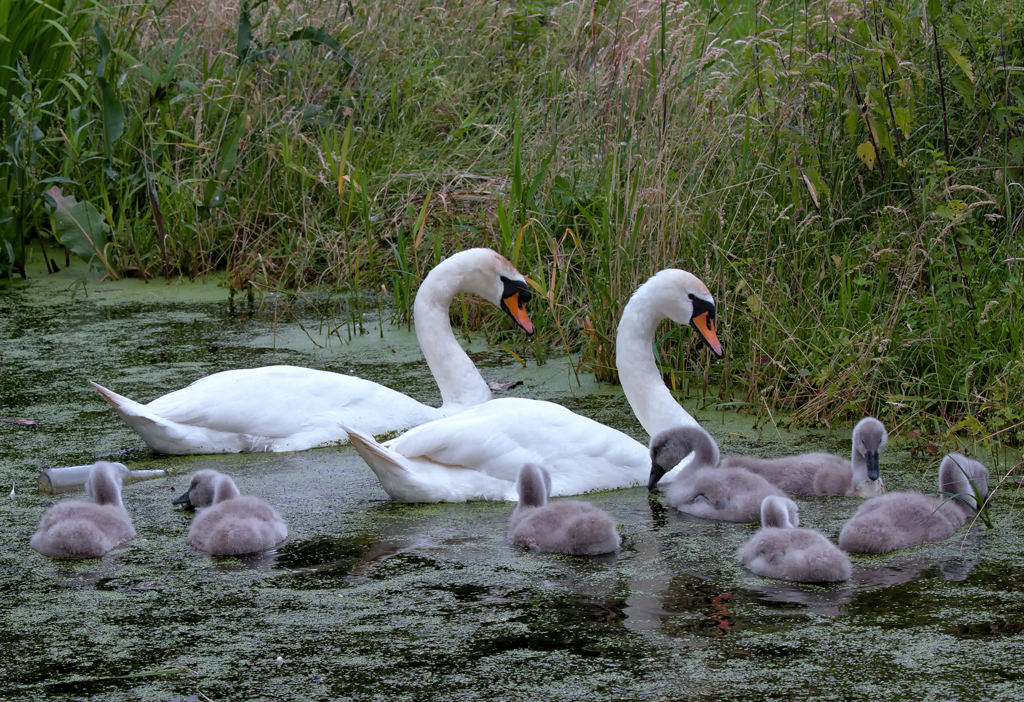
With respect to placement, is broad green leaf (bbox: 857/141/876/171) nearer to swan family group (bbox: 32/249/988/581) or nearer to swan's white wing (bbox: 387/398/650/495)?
swan family group (bbox: 32/249/988/581)

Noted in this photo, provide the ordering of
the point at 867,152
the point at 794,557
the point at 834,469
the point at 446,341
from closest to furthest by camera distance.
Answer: the point at 794,557, the point at 834,469, the point at 446,341, the point at 867,152

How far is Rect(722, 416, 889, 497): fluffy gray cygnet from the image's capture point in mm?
4523

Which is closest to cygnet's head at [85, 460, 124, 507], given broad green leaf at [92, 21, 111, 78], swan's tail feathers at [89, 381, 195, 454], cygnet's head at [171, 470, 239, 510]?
cygnet's head at [171, 470, 239, 510]

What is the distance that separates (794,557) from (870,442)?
946 mm

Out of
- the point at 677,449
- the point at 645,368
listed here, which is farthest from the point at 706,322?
the point at 677,449

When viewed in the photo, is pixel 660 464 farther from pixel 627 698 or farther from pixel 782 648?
pixel 627 698

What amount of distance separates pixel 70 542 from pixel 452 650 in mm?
1426

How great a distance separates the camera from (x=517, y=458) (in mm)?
4688

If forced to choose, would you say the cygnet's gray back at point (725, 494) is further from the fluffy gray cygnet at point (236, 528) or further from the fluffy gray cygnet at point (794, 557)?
the fluffy gray cygnet at point (236, 528)

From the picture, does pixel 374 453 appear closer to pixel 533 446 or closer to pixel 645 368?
pixel 533 446

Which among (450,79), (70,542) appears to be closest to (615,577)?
(70,542)

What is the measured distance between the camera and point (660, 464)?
4754mm

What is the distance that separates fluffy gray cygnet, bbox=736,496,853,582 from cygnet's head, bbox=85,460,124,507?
2.08 m

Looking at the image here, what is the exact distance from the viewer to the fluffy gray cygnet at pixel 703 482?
14.3 ft
